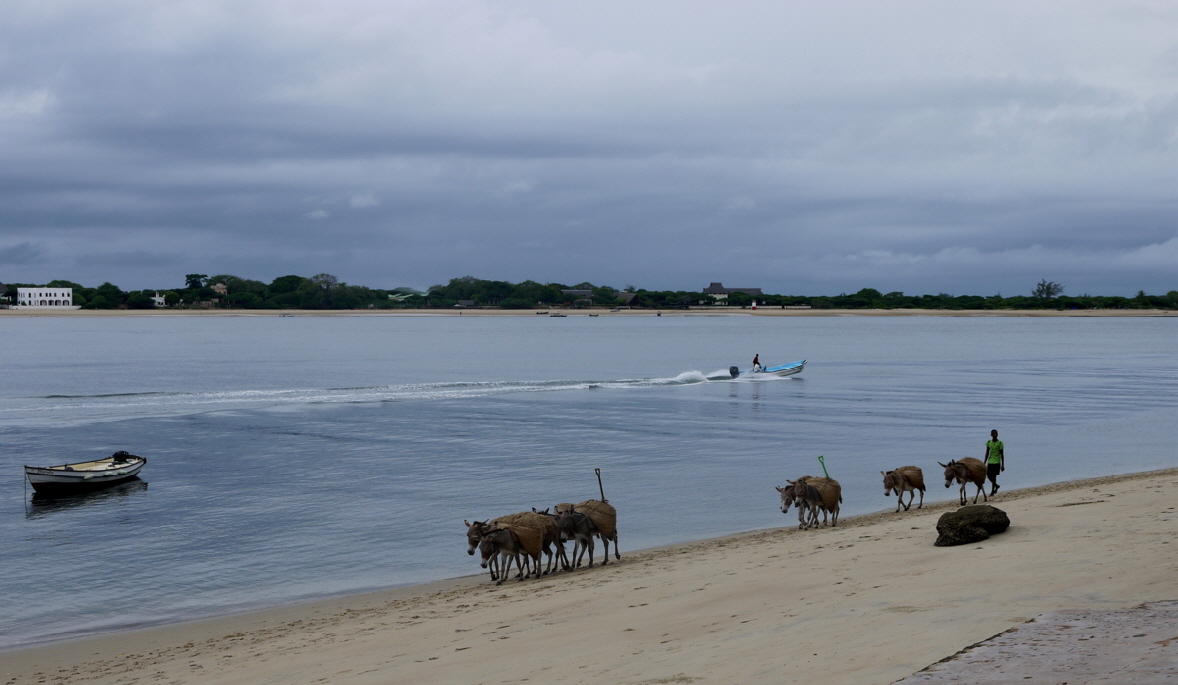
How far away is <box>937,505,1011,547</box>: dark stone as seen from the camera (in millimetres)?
14852

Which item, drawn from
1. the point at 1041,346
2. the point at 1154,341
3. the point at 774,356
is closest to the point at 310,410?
the point at 774,356

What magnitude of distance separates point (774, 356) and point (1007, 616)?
96.5 meters

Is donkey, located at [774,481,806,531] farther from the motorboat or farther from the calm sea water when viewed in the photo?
the motorboat

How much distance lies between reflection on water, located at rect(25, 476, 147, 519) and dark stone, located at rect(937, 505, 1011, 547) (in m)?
22.8

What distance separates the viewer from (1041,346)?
117000mm

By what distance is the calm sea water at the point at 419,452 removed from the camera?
19312mm

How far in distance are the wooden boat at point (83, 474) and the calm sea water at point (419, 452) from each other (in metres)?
0.74

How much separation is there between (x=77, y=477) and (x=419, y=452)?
1126cm

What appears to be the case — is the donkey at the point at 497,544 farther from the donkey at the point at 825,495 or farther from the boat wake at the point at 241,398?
the boat wake at the point at 241,398

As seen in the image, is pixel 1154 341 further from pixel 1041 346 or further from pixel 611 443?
pixel 611 443

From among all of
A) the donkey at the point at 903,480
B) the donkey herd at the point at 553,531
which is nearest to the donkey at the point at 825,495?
the donkey herd at the point at 553,531

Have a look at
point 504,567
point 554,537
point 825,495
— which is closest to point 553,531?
point 554,537

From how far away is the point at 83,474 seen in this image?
1131 inches

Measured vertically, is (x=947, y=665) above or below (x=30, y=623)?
above
